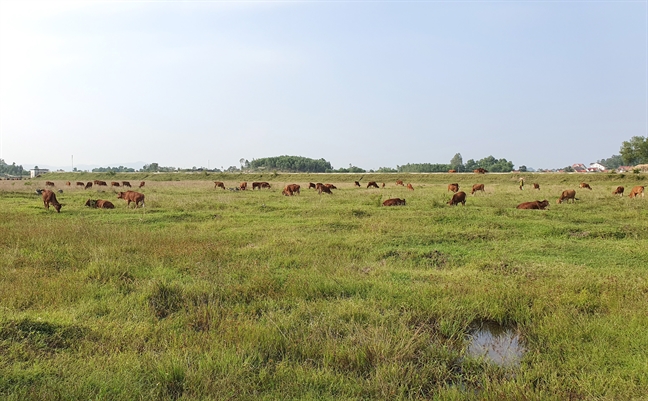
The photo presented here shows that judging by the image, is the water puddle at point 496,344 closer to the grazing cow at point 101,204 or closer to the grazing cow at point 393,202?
the grazing cow at point 393,202

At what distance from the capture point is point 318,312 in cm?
617

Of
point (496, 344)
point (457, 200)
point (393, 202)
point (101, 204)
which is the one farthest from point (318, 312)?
point (101, 204)

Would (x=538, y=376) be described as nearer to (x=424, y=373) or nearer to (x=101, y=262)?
(x=424, y=373)

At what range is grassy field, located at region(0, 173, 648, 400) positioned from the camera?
169 inches

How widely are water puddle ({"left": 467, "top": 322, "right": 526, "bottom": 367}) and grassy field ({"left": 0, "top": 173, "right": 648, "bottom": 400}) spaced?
0.45 ft

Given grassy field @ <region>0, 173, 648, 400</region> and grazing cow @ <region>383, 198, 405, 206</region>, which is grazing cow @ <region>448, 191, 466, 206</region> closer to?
grazing cow @ <region>383, 198, 405, 206</region>

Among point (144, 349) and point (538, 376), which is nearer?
point (538, 376)

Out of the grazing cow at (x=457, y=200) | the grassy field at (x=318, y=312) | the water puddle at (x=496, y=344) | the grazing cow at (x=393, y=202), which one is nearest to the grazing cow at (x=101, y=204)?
the grassy field at (x=318, y=312)

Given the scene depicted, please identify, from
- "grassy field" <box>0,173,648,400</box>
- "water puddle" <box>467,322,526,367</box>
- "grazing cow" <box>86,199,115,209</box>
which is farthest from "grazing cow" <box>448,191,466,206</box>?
"grazing cow" <box>86,199,115,209</box>

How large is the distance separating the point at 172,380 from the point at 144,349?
90 centimetres

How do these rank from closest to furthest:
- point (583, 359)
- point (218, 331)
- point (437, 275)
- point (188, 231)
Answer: point (583, 359) → point (218, 331) → point (437, 275) → point (188, 231)

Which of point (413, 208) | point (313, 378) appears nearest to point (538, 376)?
point (313, 378)

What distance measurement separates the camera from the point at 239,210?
17.7 m

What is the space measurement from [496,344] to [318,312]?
240cm
